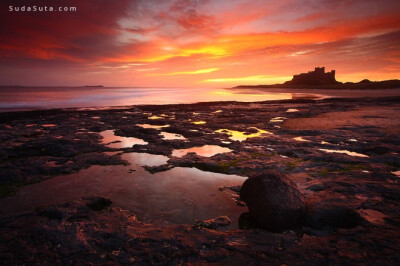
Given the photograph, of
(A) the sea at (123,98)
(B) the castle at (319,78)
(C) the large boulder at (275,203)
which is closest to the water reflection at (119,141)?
(C) the large boulder at (275,203)

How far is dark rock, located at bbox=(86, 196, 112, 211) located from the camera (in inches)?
209

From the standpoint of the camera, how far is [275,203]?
4605 mm

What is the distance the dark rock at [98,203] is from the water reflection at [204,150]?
429cm

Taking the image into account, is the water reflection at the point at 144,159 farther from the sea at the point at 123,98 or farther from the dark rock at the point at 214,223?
the sea at the point at 123,98

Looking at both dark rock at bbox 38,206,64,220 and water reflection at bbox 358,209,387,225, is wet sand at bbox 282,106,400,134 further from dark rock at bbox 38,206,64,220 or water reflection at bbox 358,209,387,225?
dark rock at bbox 38,206,64,220

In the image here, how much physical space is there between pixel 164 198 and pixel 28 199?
3865 mm

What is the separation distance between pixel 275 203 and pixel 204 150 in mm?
5901

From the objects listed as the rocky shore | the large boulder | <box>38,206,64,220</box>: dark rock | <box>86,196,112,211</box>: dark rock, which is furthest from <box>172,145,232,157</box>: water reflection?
<box>38,206,64,220</box>: dark rock

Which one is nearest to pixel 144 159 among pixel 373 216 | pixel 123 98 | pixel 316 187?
pixel 316 187

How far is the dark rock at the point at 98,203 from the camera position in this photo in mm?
5316

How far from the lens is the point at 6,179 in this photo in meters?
6.89

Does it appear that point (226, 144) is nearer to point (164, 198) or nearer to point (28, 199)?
point (164, 198)

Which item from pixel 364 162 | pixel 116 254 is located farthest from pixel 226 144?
pixel 116 254

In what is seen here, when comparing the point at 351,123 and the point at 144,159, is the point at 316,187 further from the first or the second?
the point at 351,123
